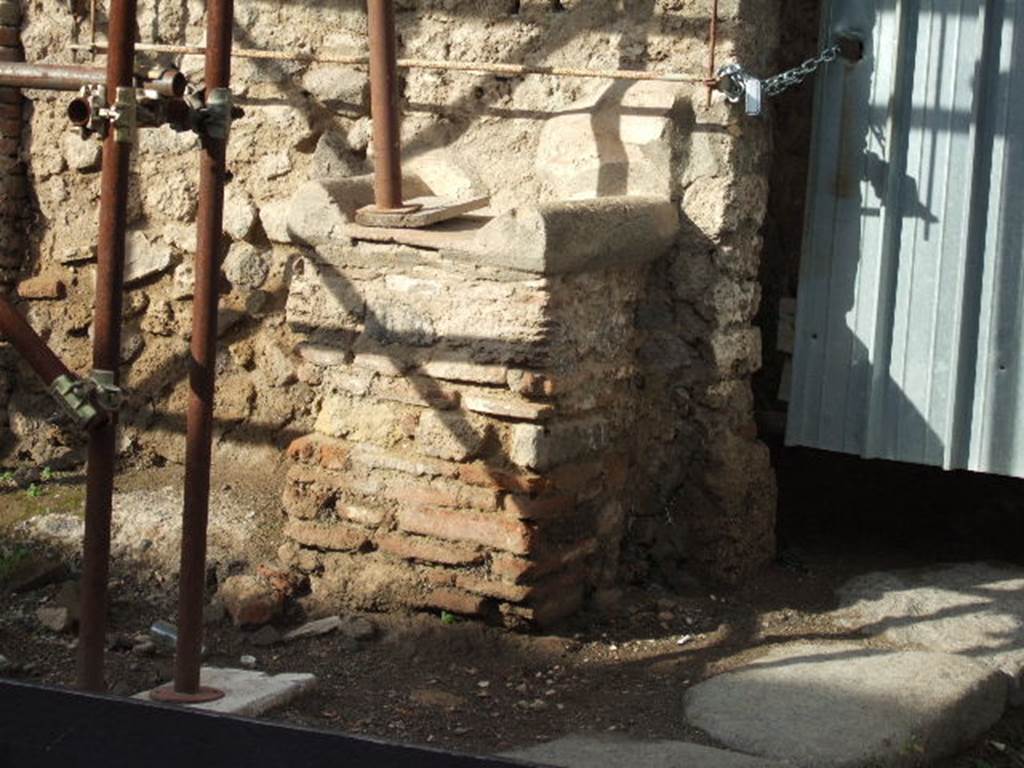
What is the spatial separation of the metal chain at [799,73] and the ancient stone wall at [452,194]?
0.10 meters

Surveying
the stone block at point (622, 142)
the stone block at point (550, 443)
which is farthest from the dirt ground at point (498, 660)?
the stone block at point (622, 142)

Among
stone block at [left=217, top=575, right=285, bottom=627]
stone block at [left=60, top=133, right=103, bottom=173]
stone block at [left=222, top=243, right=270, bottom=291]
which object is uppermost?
stone block at [left=60, top=133, right=103, bottom=173]

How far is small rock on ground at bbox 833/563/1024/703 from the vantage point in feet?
16.9

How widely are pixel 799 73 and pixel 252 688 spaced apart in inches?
100

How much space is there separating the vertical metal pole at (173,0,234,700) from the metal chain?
1938 millimetres

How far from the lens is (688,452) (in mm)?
5645

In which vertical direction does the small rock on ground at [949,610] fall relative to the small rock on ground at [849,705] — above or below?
above

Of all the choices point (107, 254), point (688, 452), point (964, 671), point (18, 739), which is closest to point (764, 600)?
point (688, 452)

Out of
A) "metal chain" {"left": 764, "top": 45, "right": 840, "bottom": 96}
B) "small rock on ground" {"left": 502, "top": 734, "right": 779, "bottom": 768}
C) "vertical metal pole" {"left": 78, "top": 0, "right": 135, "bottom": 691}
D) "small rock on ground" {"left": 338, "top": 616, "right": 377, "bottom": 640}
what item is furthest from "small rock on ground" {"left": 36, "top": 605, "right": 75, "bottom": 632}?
"metal chain" {"left": 764, "top": 45, "right": 840, "bottom": 96}

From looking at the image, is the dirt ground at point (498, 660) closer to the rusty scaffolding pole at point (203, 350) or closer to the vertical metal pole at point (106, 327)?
the rusty scaffolding pole at point (203, 350)

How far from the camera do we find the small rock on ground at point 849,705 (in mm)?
4254

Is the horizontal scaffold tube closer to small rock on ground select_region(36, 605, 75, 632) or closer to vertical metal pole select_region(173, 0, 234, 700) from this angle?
vertical metal pole select_region(173, 0, 234, 700)

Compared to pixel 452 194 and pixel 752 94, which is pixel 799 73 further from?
pixel 452 194

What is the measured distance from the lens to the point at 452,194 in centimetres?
575
